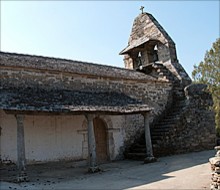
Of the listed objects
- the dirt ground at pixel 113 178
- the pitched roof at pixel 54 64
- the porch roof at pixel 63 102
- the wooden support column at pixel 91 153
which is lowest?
the dirt ground at pixel 113 178

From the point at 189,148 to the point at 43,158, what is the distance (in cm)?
729

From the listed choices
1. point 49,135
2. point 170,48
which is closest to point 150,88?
point 170,48

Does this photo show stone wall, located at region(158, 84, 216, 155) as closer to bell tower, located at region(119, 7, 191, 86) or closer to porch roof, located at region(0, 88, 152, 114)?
bell tower, located at region(119, 7, 191, 86)

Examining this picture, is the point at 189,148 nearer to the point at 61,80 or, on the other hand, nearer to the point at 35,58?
the point at 61,80

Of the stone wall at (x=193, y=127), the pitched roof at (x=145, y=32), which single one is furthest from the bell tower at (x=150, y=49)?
the stone wall at (x=193, y=127)

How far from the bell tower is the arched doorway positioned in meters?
5.64

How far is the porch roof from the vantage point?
8258 mm

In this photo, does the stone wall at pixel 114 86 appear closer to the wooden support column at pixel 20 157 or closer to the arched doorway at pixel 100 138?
the arched doorway at pixel 100 138

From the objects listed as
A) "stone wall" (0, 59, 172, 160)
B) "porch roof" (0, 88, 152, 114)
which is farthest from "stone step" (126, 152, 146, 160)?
"porch roof" (0, 88, 152, 114)

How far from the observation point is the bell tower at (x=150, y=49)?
1620cm

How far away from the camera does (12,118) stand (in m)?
9.99

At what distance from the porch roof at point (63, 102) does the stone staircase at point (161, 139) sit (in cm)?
223

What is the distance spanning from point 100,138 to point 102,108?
3283mm

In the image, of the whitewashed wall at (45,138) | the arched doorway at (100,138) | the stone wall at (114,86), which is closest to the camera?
the whitewashed wall at (45,138)
